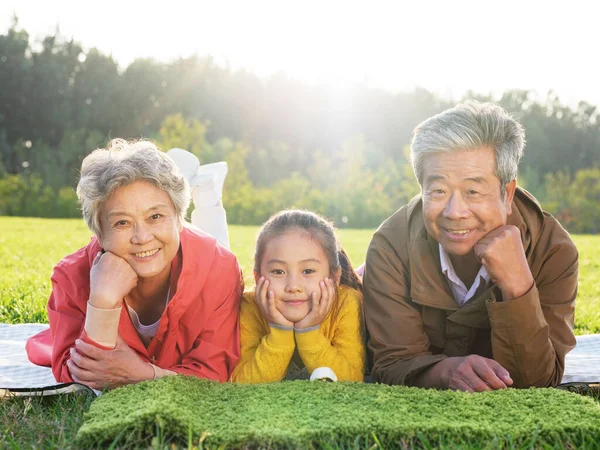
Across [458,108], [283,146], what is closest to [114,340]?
Result: [458,108]

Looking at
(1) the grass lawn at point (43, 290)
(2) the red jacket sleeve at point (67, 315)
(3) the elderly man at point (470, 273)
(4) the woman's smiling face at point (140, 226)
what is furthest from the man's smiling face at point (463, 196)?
(2) the red jacket sleeve at point (67, 315)

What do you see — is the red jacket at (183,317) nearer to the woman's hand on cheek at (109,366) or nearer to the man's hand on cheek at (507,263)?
the woman's hand on cheek at (109,366)

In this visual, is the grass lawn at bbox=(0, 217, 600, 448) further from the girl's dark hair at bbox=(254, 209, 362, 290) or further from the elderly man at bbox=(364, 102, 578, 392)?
the elderly man at bbox=(364, 102, 578, 392)

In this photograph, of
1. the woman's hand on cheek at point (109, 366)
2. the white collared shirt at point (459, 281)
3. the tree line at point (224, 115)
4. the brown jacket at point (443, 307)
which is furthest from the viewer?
the tree line at point (224, 115)

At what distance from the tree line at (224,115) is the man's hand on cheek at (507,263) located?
20.4 metres

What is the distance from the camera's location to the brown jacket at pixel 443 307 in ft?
10.8

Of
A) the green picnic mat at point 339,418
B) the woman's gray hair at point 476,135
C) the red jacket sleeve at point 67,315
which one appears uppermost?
the woman's gray hair at point 476,135

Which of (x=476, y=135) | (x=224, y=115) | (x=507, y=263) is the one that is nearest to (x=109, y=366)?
(x=507, y=263)

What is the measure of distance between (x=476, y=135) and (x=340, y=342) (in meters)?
1.38

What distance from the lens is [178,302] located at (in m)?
3.38

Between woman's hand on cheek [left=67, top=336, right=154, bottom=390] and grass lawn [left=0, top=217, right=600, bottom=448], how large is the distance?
0.39 ft

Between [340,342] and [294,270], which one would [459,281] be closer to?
[340,342]

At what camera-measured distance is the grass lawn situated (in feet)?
8.89

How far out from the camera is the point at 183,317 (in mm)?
3498
